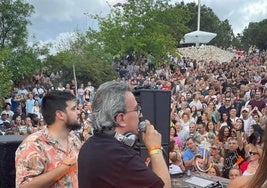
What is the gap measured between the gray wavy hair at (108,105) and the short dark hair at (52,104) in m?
0.72

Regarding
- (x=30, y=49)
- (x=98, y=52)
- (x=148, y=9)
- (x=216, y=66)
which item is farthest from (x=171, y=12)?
(x=30, y=49)

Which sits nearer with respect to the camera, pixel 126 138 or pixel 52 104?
pixel 126 138

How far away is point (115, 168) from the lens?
1.95 meters

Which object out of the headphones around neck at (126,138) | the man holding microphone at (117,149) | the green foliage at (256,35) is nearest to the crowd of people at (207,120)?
the man holding microphone at (117,149)

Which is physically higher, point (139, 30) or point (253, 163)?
point (139, 30)

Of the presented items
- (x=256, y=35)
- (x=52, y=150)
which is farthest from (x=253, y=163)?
(x=256, y=35)

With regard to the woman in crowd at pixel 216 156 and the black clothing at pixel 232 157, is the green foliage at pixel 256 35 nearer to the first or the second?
the woman in crowd at pixel 216 156

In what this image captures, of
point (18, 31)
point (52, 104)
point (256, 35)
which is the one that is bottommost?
point (52, 104)

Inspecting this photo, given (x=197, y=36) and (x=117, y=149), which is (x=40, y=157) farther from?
(x=197, y=36)

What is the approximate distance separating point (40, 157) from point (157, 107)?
111cm

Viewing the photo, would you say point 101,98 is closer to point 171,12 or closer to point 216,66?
point 216,66

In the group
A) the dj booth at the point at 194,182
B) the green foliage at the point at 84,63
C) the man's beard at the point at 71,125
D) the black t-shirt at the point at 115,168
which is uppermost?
the green foliage at the point at 84,63

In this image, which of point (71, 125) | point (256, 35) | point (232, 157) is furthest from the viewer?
point (256, 35)

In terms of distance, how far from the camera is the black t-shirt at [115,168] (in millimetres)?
1951
